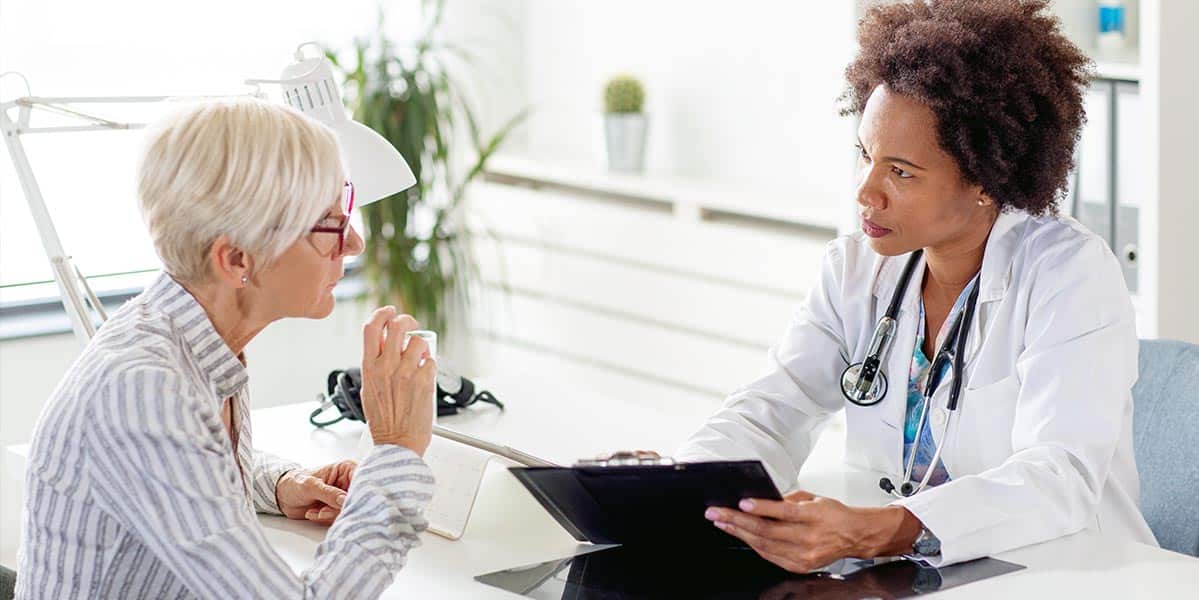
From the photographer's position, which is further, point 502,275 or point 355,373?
point 502,275

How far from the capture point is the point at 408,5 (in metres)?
4.70

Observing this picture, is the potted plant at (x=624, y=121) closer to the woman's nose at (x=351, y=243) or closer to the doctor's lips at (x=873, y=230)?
the doctor's lips at (x=873, y=230)

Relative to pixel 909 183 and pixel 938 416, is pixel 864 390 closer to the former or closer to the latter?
pixel 938 416

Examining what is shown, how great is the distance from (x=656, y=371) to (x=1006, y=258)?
219cm

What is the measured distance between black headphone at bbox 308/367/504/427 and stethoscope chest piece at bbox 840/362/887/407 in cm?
63

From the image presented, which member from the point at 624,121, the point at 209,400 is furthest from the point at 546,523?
the point at 624,121

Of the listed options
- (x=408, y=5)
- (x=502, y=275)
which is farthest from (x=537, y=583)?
(x=408, y=5)

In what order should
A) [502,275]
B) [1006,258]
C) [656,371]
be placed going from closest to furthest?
[1006,258], [656,371], [502,275]

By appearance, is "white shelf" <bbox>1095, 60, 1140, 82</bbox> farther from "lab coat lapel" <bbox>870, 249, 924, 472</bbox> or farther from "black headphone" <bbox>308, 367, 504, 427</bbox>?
"black headphone" <bbox>308, 367, 504, 427</bbox>

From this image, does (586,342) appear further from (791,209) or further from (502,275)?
(791,209)

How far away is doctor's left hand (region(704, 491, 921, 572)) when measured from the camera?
5.57 ft

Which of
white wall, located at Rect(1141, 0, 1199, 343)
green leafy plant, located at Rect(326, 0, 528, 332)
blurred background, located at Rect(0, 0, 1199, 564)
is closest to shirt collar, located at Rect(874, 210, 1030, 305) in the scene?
white wall, located at Rect(1141, 0, 1199, 343)

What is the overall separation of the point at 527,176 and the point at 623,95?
1.48ft

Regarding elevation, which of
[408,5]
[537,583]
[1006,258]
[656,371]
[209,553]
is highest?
[408,5]
